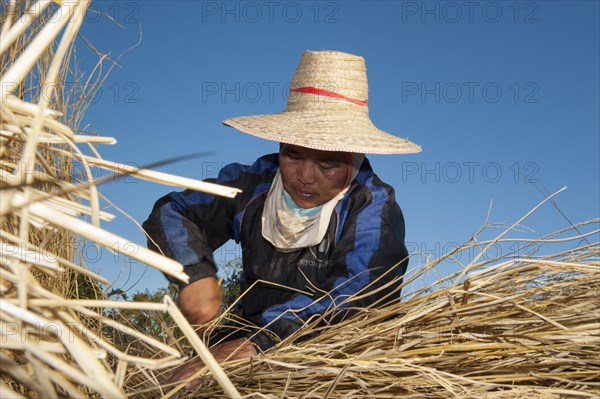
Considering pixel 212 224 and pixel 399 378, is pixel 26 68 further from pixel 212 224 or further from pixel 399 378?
pixel 212 224

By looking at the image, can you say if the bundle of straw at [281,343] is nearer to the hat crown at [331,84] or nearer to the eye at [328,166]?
the eye at [328,166]

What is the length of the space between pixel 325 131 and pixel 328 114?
19 cm

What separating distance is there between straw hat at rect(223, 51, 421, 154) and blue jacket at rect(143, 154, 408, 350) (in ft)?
0.73

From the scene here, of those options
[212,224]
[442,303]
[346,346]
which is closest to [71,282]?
[212,224]

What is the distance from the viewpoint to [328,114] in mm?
2553

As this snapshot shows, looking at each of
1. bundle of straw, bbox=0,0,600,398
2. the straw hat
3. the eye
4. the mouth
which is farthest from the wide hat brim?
bundle of straw, bbox=0,0,600,398

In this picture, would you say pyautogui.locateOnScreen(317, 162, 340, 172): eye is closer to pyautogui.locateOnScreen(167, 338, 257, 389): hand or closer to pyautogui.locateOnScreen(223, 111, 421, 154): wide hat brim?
pyautogui.locateOnScreen(223, 111, 421, 154): wide hat brim

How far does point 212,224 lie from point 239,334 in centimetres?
49

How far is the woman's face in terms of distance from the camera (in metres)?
2.47

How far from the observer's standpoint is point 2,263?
39.0 inches

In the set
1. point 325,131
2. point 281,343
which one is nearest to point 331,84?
point 325,131

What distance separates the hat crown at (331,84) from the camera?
8.63 ft

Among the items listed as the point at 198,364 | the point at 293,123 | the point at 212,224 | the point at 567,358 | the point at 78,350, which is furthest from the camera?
the point at 212,224

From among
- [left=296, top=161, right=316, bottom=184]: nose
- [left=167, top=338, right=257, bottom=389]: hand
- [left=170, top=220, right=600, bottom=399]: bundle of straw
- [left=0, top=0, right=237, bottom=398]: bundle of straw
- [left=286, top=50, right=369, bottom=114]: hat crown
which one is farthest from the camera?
[left=286, top=50, right=369, bottom=114]: hat crown
